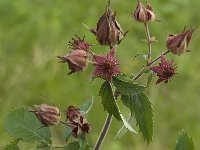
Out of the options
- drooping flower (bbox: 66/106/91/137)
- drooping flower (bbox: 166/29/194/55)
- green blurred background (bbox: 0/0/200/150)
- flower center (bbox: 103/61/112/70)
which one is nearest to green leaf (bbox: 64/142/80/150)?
drooping flower (bbox: 66/106/91/137)

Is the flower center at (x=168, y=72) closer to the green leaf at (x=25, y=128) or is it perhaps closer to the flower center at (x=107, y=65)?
the flower center at (x=107, y=65)

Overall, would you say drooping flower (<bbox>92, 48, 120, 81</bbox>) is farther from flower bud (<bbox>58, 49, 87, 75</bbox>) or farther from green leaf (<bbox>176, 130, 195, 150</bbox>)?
green leaf (<bbox>176, 130, 195, 150</bbox>)

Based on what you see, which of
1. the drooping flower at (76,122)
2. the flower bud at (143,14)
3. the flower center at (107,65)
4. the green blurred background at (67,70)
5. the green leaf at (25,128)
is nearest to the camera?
the flower center at (107,65)

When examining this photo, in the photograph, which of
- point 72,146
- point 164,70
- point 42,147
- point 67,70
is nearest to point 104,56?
point 164,70

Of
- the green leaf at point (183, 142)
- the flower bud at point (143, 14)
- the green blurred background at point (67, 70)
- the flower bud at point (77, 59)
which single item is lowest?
the green leaf at point (183, 142)

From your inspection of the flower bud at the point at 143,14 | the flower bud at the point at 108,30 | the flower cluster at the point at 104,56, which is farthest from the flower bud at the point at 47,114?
the flower bud at the point at 143,14

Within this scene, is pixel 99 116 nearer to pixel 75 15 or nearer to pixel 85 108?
pixel 75 15

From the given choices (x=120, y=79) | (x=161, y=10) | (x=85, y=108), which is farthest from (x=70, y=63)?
(x=161, y=10)
